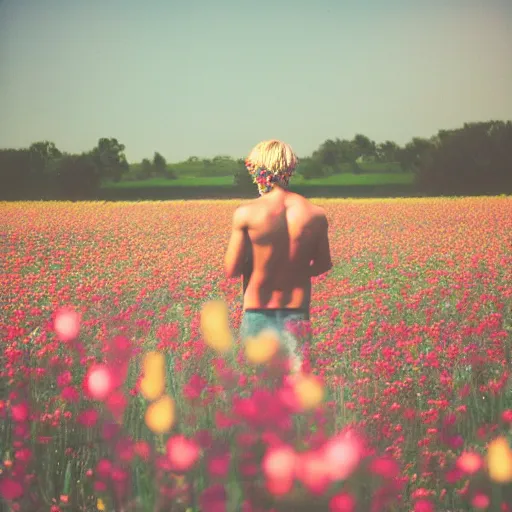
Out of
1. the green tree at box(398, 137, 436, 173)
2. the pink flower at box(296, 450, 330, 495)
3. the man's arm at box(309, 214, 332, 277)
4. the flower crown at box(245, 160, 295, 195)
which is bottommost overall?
the pink flower at box(296, 450, 330, 495)

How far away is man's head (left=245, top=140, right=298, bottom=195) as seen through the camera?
110 inches

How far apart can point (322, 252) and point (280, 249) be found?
0.59ft

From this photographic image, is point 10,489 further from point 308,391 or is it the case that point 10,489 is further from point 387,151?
point 387,151

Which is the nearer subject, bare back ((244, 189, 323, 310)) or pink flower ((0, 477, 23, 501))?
pink flower ((0, 477, 23, 501))

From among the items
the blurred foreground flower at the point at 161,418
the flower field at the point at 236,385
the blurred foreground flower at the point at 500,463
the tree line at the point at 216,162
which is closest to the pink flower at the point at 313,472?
the flower field at the point at 236,385

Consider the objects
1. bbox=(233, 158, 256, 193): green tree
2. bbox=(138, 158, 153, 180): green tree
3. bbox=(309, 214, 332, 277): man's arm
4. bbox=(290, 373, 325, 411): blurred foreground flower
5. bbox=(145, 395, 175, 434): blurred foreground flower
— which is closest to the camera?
bbox=(290, 373, 325, 411): blurred foreground flower

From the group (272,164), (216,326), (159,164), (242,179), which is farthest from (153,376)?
(242,179)

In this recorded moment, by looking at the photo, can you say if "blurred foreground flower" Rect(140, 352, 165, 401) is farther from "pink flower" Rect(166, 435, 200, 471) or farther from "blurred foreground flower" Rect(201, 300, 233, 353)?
"pink flower" Rect(166, 435, 200, 471)

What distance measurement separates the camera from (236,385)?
295cm

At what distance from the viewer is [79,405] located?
307 centimetres

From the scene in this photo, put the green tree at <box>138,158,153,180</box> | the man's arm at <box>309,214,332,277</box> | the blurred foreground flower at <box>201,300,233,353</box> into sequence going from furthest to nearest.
→ the green tree at <box>138,158,153,180</box>, the blurred foreground flower at <box>201,300,233,353</box>, the man's arm at <box>309,214,332,277</box>

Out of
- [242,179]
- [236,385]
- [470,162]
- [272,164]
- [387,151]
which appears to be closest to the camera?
[272,164]

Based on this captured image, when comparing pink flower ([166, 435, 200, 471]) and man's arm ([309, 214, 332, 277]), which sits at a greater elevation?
man's arm ([309, 214, 332, 277])

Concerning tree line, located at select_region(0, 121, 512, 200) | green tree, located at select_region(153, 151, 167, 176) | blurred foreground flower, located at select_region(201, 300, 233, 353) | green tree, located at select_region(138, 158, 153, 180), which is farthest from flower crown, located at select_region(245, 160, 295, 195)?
green tree, located at select_region(138, 158, 153, 180)
